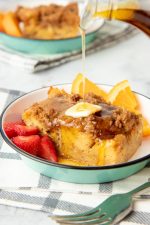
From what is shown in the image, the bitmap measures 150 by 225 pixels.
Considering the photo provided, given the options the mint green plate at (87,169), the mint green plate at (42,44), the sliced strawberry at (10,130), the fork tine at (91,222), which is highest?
the mint green plate at (42,44)

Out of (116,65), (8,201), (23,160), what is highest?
(116,65)

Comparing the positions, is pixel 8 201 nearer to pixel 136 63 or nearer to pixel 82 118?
pixel 82 118

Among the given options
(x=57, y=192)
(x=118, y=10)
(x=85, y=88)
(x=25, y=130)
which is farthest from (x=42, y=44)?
(x=57, y=192)

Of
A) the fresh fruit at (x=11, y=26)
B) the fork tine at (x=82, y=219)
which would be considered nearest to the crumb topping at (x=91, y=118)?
the fork tine at (x=82, y=219)

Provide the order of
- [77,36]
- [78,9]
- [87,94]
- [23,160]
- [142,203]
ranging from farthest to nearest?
[78,9]
[77,36]
[87,94]
[23,160]
[142,203]

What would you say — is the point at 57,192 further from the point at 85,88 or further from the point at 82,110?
the point at 85,88

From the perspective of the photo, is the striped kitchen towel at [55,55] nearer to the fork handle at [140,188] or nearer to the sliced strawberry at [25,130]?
the sliced strawberry at [25,130]

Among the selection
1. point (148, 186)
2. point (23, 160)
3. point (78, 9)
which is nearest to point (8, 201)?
→ point (23, 160)
